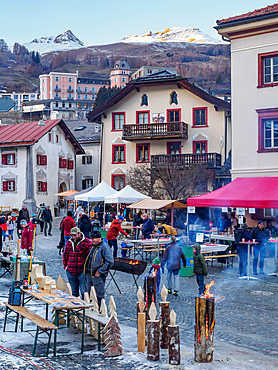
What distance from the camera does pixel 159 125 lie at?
37062mm

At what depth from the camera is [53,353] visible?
22.0ft

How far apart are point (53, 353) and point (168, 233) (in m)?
9.37

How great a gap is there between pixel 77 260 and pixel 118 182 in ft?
102

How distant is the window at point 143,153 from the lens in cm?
3875

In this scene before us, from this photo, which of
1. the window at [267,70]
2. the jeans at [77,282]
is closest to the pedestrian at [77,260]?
the jeans at [77,282]

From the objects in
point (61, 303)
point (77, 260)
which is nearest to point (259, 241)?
point (77, 260)

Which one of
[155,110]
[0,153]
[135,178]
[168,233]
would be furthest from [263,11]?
[0,153]

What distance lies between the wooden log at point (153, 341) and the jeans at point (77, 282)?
105 inches

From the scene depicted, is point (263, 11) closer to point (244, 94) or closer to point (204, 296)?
point (244, 94)

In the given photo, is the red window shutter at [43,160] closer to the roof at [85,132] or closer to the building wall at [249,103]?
the roof at [85,132]

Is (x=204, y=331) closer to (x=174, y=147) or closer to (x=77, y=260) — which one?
(x=77, y=260)

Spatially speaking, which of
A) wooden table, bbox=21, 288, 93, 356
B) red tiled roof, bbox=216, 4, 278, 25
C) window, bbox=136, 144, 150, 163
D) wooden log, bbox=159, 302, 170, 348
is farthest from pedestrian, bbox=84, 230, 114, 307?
window, bbox=136, 144, 150, 163

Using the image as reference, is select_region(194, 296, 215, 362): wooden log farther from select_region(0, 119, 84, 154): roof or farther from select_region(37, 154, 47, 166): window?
select_region(37, 154, 47, 166): window

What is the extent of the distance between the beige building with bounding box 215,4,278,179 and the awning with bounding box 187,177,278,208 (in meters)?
1.72
